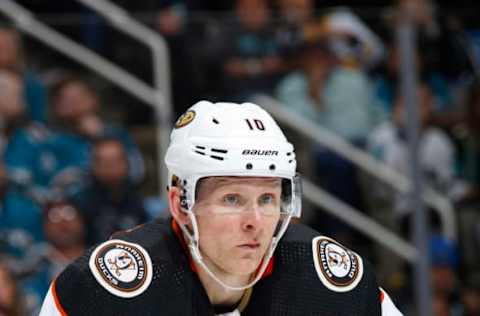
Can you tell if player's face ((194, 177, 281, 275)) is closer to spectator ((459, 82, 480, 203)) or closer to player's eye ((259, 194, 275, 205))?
player's eye ((259, 194, 275, 205))

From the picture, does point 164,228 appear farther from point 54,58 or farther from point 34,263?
point 54,58

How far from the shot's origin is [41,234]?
490 cm

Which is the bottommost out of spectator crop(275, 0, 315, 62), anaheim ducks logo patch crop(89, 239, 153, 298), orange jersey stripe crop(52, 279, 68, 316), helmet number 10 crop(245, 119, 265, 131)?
spectator crop(275, 0, 315, 62)

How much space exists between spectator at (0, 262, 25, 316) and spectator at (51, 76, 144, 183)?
612 mm

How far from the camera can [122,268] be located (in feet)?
8.57

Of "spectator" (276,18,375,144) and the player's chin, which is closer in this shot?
the player's chin

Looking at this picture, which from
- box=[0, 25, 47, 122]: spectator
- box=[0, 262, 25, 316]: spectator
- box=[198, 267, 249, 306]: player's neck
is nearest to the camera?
box=[198, 267, 249, 306]: player's neck

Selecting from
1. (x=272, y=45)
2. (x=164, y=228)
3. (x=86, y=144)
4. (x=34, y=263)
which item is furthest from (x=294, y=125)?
(x=164, y=228)

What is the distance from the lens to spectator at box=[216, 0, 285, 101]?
5.10 m

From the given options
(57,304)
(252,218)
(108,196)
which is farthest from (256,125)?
(108,196)

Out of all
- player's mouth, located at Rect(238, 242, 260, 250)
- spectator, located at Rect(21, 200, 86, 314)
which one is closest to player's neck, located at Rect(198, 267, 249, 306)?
player's mouth, located at Rect(238, 242, 260, 250)

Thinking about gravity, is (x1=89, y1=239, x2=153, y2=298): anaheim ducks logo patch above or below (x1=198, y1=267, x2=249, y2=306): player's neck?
above

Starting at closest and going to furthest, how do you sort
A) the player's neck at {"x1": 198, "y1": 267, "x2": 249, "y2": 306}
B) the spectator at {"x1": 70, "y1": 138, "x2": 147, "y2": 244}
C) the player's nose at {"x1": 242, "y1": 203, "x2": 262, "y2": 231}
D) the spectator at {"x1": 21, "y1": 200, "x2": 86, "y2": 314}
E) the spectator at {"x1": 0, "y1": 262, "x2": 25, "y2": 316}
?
the player's nose at {"x1": 242, "y1": 203, "x2": 262, "y2": 231} → the player's neck at {"x1": 198, "y1": 267, "x2": 249, "y2": 306} → the spectator at {"x1": 0, "y1": 262, "x2": 25, "y2": 316} → the spectator at {"x1": 21, "y1": 200, "x2": 86, "y2": 314} → the spectator at {"x1": 70, "y1": 138, "x2": 147, "y2": 244}

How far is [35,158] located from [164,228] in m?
2.32
